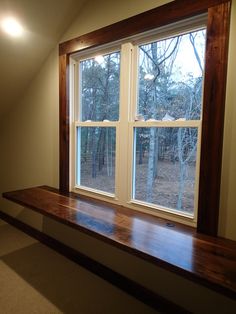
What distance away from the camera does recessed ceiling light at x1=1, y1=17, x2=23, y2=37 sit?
6.79 ft

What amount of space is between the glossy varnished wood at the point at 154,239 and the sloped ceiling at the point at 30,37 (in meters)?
1.40

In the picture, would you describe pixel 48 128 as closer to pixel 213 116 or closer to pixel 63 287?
pixel 63 287

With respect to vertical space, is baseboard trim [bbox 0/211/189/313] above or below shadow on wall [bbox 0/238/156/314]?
above

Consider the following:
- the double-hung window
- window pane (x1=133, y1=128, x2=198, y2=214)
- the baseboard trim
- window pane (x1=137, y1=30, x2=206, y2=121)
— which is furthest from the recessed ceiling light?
the baseboard trim

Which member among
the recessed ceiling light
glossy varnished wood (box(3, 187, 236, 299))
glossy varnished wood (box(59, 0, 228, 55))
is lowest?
glossy varnished wood (box(3, 187, 236, 299))

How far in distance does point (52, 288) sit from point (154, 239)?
108cm

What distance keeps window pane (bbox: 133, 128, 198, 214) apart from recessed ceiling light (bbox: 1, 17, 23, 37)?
4.74ft

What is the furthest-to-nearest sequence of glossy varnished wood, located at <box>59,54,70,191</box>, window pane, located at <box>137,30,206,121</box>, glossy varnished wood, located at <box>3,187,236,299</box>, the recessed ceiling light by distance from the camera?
1. glossy varnished wood, located at <box>59,54,70,191</box>
2. the recessed ceiling light
3. window pane, located at <box>137,30,206,121</box>
4. glossy varnished wood, located at <box>3,187,236,299</box>

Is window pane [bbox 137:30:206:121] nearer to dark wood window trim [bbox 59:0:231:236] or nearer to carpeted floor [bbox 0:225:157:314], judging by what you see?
dark wood window trim [bbox 59:0:231:236]

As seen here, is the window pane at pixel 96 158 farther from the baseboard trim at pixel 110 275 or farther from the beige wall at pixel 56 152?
the baseboard trim at pixel 110 275

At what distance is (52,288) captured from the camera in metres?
1.93

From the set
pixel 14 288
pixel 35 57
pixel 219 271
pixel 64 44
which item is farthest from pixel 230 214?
pixel 35 57

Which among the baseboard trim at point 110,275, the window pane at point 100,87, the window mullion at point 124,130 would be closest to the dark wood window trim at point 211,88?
the window mullion at point 124,130

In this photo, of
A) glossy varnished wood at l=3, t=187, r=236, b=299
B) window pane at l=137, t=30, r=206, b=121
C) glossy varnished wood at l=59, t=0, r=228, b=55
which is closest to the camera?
glossy varnished wood at l=3, t=187, r=236, b=299
